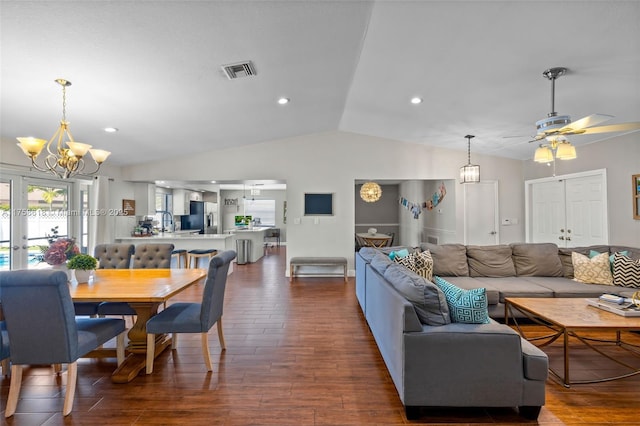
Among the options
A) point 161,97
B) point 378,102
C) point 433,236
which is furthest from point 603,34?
point 433,236

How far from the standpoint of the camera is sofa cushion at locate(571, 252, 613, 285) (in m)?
3.62

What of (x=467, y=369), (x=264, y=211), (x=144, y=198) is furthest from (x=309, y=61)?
(x=264, y=211)

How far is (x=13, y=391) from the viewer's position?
202 centimetres

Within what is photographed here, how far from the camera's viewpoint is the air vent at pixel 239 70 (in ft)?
10.3

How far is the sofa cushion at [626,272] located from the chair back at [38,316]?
5.41m

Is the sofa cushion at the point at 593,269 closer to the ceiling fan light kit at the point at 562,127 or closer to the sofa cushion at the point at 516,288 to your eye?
the sofa cushion at the point at 516,288

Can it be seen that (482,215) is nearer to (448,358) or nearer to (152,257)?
(448,358)

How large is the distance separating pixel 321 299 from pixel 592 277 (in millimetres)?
3507

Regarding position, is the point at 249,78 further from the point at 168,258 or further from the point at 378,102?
the point at 168,258

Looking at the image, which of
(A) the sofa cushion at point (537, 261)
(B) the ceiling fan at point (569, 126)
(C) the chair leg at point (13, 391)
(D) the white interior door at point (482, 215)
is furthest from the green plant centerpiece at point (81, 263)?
(D) the white interior door at point (482, 215)

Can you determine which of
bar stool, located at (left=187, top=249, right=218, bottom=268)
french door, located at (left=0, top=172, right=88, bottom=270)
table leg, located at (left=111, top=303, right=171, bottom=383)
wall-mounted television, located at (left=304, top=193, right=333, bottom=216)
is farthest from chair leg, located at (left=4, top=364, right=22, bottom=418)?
wall-mounted television, located at (left=304, top=193, right=333, bottom=216)

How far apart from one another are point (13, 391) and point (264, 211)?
33.7 feet

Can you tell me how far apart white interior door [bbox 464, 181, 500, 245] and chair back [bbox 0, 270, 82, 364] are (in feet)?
20.7

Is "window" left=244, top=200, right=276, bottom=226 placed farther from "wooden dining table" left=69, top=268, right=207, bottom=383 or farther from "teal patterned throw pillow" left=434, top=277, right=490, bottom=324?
"teal patterned throw pillow" left=434, top=277, right=490, bottom=324
